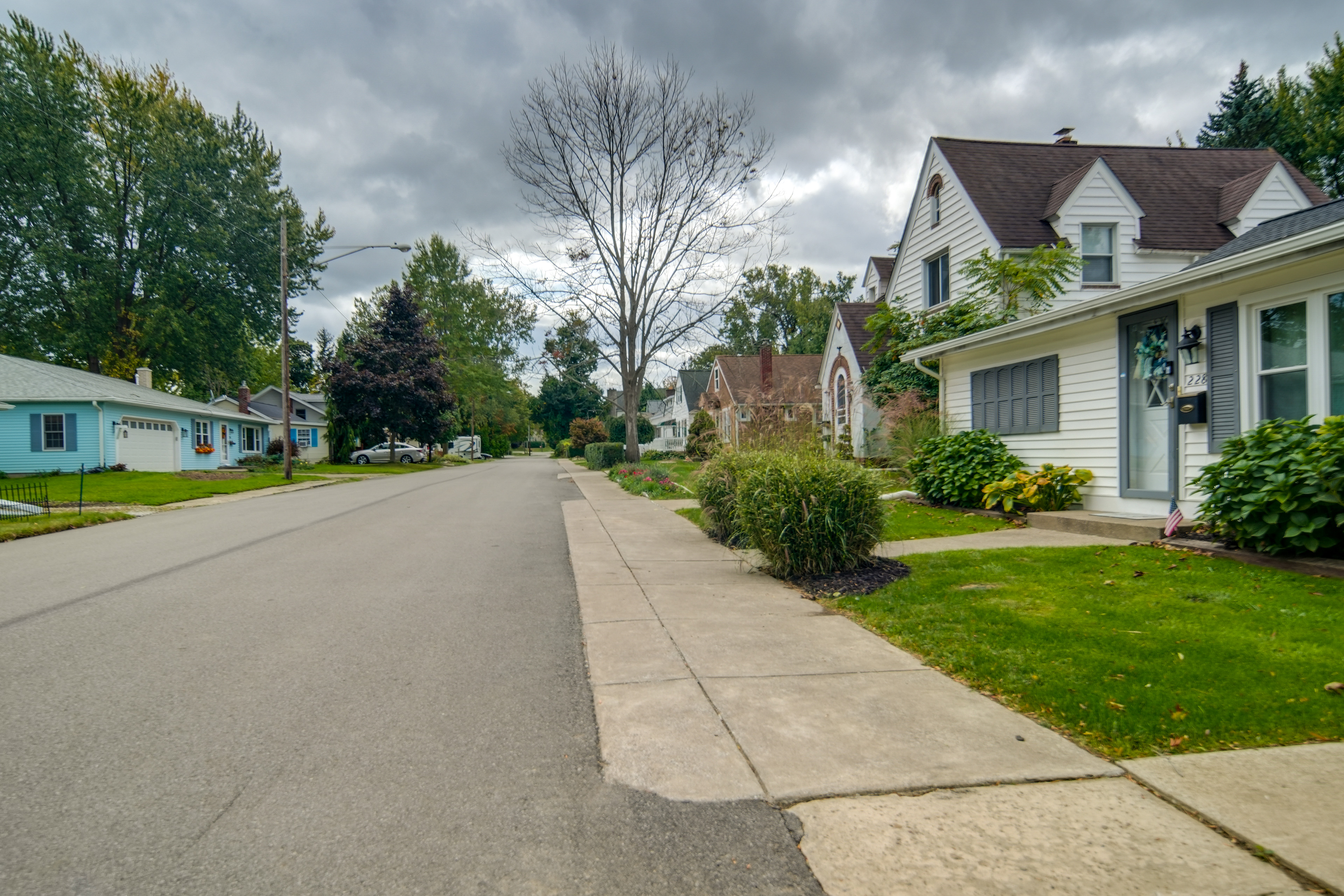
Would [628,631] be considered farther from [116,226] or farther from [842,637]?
[116,226]

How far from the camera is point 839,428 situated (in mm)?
23812

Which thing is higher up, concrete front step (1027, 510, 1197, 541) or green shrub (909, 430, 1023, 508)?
green shrub (909, 430, 1023, 508)

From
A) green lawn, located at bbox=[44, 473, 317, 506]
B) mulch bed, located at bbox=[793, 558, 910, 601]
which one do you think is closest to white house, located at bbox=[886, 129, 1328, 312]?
mulch bed, located at bbox=[793, 558, 910, 601]

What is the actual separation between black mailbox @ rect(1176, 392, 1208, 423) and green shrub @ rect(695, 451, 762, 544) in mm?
4845

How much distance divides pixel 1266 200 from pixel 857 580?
16.4 meters

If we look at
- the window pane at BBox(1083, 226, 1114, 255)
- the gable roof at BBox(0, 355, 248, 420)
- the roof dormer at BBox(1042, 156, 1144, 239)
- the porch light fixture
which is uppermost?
the roof dormer at BBox(1042, 156, 1144, 239)

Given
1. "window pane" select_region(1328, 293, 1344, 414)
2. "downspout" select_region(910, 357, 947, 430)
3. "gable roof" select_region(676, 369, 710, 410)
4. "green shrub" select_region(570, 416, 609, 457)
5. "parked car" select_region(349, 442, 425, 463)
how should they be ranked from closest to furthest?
"window pane" select_region(1328, 293, 1344, 414), "downspout" select_region(910, 357, 947, 430), "parked car" select_region(349, 442, 425, 463), "gable roof" select_region(676, 369, 710, 410), "green shrub" select_region(570, 416, 609, 457)

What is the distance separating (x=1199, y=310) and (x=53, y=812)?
10.5 meters

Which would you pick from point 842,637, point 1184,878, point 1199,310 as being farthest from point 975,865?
point 1199,310

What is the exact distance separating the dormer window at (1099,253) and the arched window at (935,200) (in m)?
3.51

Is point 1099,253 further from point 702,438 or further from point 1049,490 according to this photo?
point 702,438

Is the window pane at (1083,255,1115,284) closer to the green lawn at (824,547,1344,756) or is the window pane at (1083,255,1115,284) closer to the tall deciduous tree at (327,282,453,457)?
the green lawn at (824,547,1344,756)

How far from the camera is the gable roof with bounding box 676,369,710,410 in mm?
57031

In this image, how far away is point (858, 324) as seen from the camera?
22.9m
